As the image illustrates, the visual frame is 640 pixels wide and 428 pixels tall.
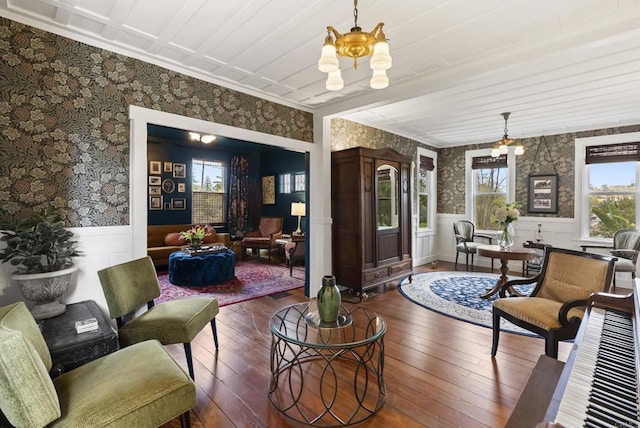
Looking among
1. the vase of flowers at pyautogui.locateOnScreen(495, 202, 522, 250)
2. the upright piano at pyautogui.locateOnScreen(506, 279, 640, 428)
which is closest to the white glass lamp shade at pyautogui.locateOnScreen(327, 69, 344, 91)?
the upright piano at pyautogui.locateOnScreen(506, 279, 640, 428)

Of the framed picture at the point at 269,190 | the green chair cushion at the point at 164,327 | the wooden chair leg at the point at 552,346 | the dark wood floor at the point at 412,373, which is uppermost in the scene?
the framed picture at the point at 269,190

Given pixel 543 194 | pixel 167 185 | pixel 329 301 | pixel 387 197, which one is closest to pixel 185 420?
pixel 329 301

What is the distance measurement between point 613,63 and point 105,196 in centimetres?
469

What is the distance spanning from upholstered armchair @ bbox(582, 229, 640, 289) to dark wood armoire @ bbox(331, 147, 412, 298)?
9.50 feet

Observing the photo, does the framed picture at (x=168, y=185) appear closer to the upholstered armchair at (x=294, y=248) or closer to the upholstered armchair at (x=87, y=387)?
the upholstered armchair at (x=294, y=248)

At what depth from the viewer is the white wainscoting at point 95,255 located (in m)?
2.47

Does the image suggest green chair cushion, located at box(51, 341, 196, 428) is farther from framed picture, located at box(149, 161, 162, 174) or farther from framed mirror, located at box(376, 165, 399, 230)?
framed picture, located at box(149, 161, 162, 174)

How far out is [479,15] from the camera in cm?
214

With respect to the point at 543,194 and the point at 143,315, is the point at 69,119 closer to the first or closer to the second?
the point at 143,315

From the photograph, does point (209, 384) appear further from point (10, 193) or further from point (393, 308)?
point (393, 308)

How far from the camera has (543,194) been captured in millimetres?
5617

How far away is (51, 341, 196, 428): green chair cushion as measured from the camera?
1.25m

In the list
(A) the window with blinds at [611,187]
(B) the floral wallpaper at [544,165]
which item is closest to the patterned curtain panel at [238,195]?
(B) the floral wallpaper at [544,165]

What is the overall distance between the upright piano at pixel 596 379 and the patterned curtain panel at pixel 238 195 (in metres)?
6.93
